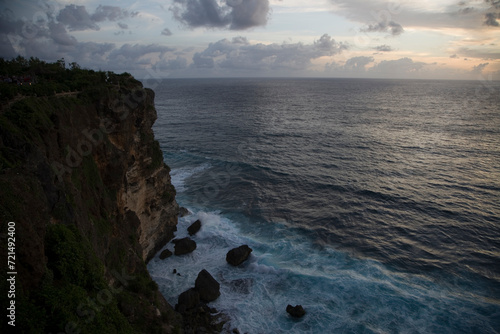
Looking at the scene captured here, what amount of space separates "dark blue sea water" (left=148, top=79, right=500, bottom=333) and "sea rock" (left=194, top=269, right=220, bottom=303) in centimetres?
78

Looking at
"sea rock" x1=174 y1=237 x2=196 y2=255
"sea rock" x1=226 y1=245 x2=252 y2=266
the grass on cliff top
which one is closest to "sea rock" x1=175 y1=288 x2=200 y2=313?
"sea rock" x1=226 y1=245 x2=252 y2=266

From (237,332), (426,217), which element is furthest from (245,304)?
(426,217)

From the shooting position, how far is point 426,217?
39062 millimetres

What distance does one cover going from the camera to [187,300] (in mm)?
25391

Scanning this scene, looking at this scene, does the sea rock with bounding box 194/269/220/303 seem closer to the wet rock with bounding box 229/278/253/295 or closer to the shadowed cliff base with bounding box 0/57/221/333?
the wet rock with bounding box 229/278/253/295

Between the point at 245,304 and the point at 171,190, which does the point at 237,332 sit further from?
the point at 171,190

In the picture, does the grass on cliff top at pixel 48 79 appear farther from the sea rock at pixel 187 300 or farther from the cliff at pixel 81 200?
the sea rock at pixel 187 300

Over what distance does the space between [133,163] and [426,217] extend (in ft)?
125

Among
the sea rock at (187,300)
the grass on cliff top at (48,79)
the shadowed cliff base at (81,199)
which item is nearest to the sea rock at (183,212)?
the shadowed cliff base at (81,199)

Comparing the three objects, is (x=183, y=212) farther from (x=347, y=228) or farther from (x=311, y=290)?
(x=347, y=228)

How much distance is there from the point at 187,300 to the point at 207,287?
2.21 m

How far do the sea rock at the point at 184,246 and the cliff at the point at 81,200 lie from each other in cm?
254

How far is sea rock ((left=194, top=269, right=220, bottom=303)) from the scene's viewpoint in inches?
1045

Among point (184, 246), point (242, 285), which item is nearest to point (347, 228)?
point (242, 285)
